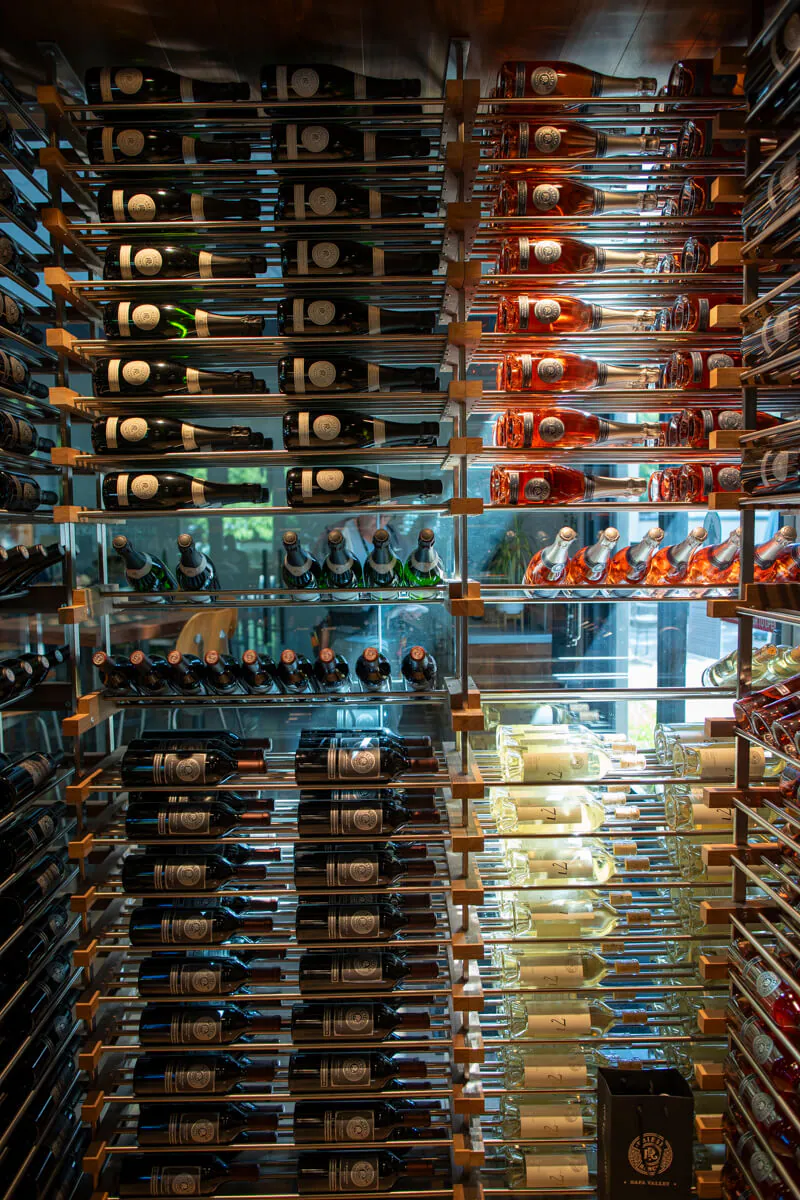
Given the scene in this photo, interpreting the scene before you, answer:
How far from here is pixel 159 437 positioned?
178 centimetres

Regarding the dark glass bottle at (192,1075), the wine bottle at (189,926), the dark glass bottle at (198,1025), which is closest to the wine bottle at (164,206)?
the wine bottle at (189,926)

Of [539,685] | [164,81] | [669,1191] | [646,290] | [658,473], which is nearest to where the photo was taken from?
[669,1191]

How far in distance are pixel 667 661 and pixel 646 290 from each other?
1.12 meters

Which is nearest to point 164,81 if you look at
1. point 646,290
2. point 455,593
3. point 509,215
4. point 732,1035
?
point 509,215

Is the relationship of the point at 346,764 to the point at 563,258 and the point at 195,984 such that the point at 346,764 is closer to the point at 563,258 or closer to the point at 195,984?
the point at 195,984

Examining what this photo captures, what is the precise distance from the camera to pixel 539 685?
2.31 meters

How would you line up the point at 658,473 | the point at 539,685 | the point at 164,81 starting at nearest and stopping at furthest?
the point at 164,81 < the point at 658,473 < the point at 539,685

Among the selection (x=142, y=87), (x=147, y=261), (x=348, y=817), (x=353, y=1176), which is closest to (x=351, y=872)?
(x=348, y=817)

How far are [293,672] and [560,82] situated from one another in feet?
4.86

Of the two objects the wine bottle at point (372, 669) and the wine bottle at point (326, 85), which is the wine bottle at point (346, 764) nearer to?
the wine bottle at point (372, 669)

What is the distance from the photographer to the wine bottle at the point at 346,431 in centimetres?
170

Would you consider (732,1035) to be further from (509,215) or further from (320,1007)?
(509,215)

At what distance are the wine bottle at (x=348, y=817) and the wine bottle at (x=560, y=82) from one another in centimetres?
160

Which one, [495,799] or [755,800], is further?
[495,799]
